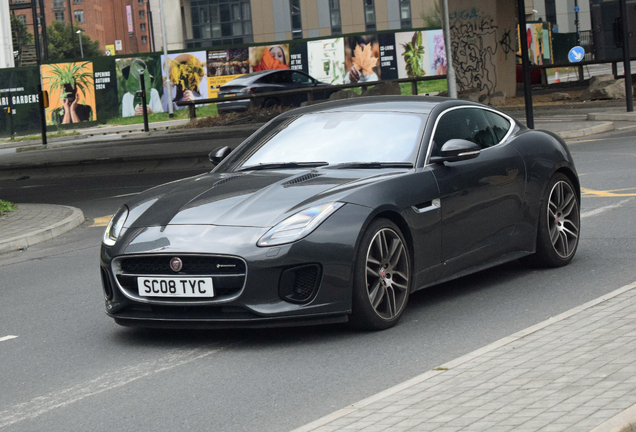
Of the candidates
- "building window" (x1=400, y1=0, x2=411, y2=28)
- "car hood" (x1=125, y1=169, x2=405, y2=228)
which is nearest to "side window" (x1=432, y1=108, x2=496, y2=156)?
"car hood" (x1=125, y1=169, x2=405, y2=228)

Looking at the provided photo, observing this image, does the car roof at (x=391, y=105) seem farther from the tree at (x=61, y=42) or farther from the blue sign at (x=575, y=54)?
the tree at (x=61, y=42)

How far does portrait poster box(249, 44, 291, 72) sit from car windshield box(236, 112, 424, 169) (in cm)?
4642

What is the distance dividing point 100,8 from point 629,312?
15091 centimetres

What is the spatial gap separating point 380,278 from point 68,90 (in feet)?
150

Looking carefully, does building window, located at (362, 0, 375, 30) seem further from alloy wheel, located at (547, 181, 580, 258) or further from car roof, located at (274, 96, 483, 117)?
car roof, located at (274, 96, 483, 117)

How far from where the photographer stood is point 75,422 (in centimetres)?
459

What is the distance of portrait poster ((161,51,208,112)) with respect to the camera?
52.6 meters

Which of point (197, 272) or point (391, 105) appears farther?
point (391, 105)

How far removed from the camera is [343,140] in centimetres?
679

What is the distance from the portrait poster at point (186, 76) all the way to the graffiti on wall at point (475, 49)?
19.8 metres

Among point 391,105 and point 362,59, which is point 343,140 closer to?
point 391,105

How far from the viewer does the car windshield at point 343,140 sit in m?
6.62

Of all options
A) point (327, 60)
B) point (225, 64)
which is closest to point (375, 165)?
point (225, 64)

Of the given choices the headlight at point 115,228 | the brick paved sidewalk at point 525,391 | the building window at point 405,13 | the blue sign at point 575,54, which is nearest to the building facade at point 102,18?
the building window at point 405,13
